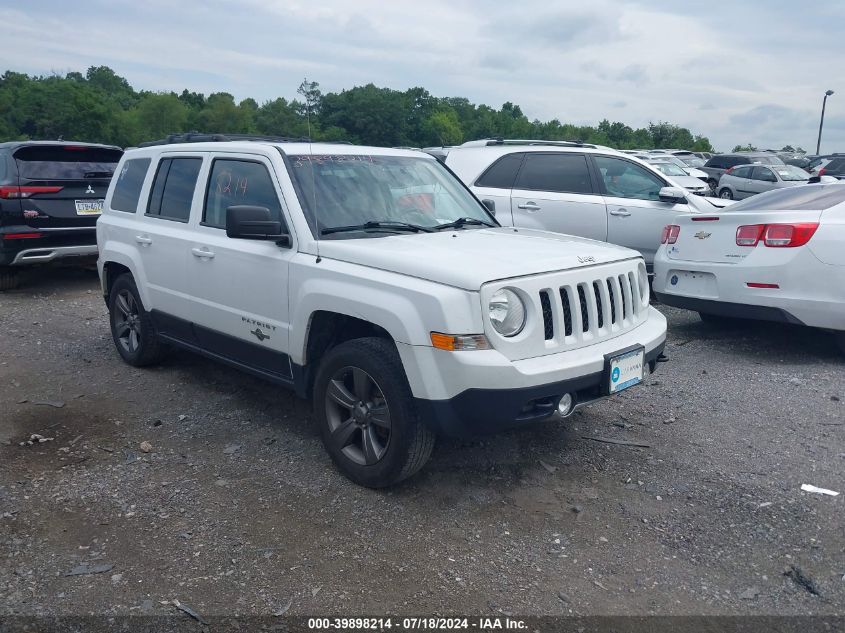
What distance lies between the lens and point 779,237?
20.3 ft

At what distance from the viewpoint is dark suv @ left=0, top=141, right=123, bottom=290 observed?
8.91 meters

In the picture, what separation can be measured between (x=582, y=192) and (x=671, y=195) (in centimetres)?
100

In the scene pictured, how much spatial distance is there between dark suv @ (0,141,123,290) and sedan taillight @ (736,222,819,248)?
743cm

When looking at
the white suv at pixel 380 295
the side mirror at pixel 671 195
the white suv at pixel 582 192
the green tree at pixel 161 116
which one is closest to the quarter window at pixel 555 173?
the white suv at pixel 582 192

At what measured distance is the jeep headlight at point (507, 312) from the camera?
142 inches

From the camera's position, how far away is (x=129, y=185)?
612cm

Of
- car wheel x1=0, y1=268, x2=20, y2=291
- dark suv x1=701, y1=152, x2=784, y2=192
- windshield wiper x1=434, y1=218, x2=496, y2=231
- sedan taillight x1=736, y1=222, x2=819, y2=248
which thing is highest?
dark suv x1=701, y1=152, x2=784, y2=192

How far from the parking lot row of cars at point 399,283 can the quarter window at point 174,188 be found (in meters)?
0.02

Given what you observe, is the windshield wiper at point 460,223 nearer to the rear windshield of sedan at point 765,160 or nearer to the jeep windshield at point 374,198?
the jeep windshield at point 374,198

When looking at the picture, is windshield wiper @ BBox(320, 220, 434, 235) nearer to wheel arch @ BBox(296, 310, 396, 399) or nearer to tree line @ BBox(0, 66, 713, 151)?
wheel arch @ BBox(296, 310, 396, 399)

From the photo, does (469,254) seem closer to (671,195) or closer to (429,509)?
(429,509)

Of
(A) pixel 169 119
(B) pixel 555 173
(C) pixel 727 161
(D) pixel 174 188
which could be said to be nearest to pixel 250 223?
(D) pixel 174 188

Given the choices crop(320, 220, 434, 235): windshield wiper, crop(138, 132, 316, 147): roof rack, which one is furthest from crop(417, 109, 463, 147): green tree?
crop(320, 220, 434, 235): windshield wiper

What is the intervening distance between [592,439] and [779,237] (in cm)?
274
